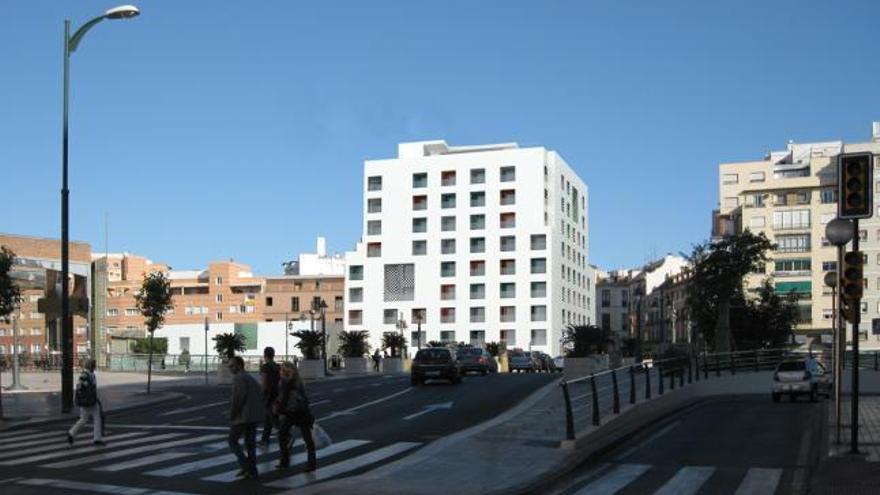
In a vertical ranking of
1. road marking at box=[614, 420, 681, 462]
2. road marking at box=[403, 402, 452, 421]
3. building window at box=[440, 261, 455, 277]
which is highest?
building window at box=[440, 261, 455, 277]

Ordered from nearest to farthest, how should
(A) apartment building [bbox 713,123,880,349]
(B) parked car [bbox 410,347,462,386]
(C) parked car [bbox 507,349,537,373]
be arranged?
(B) parked car [bbox 410,347,462,386] < (C) parked car [bbox 507,349,537,373] < (A) apartment building [bbox 713,123,880,349]

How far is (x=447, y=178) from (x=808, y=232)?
42412mm

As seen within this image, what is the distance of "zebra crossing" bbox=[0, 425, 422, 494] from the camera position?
44.5 ft

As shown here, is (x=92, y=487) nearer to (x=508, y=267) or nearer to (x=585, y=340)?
(x=585, y=340)

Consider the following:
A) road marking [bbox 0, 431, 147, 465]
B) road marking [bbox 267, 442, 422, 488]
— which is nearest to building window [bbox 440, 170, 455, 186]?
road marking [bbox 0, 431, 147, 465]

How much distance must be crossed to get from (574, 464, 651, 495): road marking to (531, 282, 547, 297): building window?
100475mm

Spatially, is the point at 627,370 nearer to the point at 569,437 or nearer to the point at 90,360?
the point at 569,437

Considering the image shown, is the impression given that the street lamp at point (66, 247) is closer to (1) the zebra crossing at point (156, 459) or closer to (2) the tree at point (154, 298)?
(1) the zebra crossing at point (156, 459)

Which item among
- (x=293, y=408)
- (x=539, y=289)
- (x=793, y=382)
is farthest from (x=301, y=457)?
(x=539, y=289)

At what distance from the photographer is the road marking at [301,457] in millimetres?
13750

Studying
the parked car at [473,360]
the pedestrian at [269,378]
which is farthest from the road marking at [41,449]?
the parked car at [473,360]

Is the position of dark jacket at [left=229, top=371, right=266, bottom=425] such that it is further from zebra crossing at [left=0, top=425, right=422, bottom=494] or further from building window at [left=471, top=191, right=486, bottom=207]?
building window at [left=471, top=191, right=486, bottom=207]

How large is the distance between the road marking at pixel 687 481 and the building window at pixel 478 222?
10501 centimetres

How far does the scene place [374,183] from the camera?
413ft
